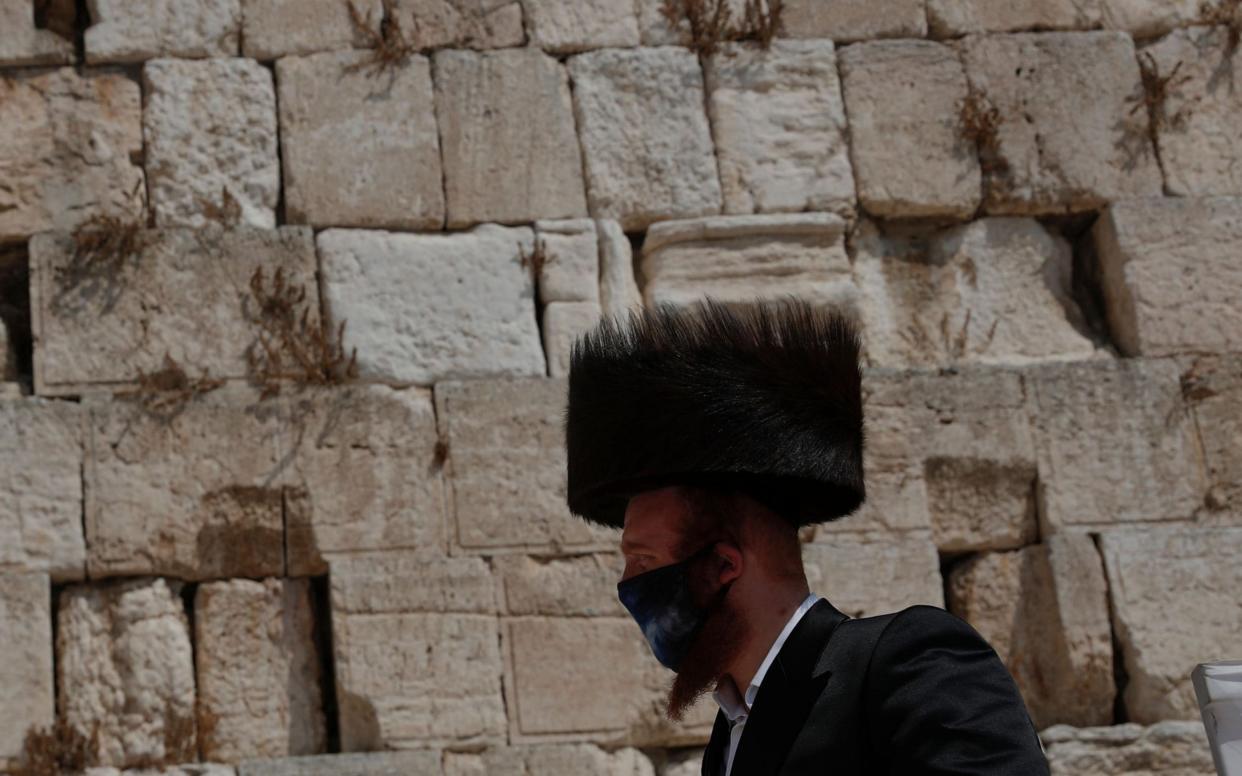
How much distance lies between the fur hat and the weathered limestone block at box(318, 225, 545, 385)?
3136 millimetres

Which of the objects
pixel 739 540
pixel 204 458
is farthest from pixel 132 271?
pixel 739 540

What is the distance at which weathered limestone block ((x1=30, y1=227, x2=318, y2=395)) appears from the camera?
6.39m

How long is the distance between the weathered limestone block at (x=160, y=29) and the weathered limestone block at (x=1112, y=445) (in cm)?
344

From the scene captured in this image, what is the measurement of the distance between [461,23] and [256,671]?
2720mm

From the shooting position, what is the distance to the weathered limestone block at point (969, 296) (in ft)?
23.0

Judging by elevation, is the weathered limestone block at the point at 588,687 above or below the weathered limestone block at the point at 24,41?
below

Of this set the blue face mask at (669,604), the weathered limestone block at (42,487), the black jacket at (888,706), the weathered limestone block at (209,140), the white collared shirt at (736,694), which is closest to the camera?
the black jacket at (888,706)

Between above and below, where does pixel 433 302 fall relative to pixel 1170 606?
above

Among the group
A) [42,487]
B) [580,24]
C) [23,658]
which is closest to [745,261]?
[580,24]

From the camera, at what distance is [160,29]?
22.7 feet

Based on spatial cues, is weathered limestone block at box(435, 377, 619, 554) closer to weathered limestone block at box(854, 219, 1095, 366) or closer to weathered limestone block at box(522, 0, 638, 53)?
weathered limestone block at box(854, 219, 1095, 366)

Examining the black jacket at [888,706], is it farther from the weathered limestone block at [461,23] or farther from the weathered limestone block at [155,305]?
the weathered limestone block at [461,23]

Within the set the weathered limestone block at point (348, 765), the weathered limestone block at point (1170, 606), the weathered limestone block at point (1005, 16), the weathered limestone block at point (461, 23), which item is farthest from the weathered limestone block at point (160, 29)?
the weathered limestone block at point (1170, 606)

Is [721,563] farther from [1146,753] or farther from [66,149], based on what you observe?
[66,149]
